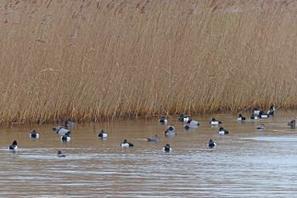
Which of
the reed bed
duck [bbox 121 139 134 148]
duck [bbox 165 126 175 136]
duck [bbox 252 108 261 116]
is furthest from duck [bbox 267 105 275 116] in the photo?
duck [bbox 121 139 134 148]

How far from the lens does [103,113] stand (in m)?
17.8

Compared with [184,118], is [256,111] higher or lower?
higher

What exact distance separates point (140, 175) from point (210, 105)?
739 cm

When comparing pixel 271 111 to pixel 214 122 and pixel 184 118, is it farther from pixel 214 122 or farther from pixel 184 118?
pixel 184 118

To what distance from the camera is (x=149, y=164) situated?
42.7ft

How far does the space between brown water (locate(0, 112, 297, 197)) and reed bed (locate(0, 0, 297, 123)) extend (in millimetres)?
539

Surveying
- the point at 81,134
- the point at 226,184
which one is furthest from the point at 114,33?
the point at 226,184

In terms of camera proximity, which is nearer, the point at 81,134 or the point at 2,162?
the point at 2,162

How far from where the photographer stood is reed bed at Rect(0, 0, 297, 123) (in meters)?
16.8

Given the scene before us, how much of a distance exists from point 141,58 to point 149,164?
5.32 meters

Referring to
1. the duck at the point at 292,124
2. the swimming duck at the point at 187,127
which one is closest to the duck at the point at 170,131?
the swimming duck at the point at 187,127

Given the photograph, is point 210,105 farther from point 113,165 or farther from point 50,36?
point 113,165

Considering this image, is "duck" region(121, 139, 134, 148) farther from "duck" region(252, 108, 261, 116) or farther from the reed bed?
"duck" region(252, 108, 261, 116)

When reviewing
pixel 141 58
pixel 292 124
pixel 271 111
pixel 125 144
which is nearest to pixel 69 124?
pixel 125 144
